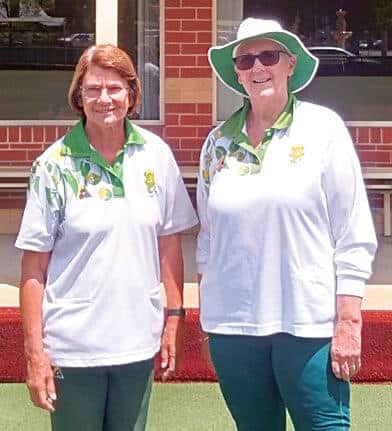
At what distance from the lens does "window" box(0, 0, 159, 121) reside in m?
8.37

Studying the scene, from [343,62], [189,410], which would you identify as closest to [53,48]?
[343,62]

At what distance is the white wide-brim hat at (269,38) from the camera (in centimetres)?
299

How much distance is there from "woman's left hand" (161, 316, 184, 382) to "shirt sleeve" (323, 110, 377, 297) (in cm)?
56

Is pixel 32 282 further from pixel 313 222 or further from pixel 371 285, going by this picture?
pixel 371 285

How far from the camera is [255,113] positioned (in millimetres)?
3059

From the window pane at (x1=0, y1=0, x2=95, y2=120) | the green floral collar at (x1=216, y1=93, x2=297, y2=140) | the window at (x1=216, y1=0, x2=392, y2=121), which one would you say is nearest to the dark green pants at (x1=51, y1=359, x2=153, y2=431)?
the green floral collar at (x1=216, y1=93, x2=297, y2=140)

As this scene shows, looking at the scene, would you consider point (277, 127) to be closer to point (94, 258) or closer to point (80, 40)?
point (94, 258)

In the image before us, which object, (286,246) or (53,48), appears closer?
(286,246)

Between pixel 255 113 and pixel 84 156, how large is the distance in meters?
0.54

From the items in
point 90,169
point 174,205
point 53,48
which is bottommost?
point 174,205

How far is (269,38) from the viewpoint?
299cm

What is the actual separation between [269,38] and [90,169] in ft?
2.18

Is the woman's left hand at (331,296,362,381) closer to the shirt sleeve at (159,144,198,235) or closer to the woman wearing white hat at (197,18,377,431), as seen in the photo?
the woman wearing white hat at (197,18,377,431)

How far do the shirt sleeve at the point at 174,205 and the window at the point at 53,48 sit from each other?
206 inches
